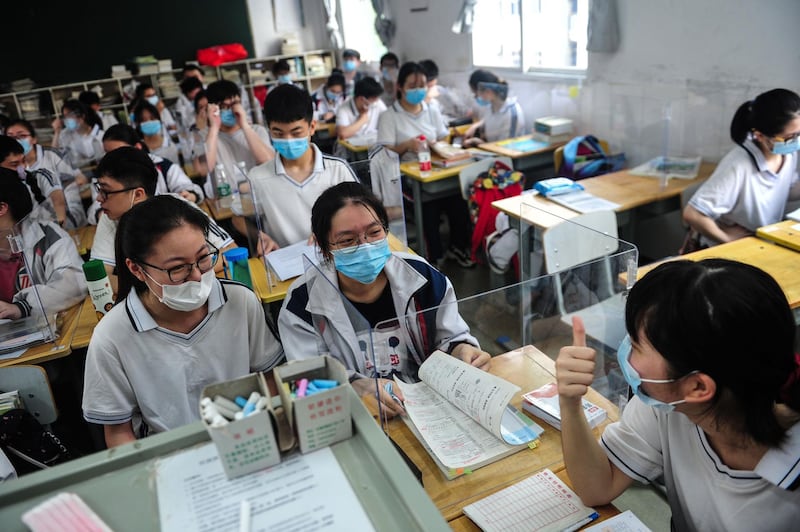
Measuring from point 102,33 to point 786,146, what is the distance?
892 cm

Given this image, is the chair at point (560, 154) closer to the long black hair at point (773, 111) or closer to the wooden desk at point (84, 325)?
the long black hair at point (773, 111)

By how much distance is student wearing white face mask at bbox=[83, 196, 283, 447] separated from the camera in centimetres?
152

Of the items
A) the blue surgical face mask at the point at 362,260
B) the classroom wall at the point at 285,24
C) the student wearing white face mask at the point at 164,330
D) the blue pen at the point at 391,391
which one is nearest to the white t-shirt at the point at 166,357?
the student wearing white face mask at the point at 164,330

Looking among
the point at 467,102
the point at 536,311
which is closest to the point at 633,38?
the point at 467,102

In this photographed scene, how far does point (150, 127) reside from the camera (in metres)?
4.75

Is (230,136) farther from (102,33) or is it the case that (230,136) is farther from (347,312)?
(102,33)

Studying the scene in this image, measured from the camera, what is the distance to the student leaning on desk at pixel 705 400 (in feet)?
3.03

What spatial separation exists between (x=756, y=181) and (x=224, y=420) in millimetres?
2965

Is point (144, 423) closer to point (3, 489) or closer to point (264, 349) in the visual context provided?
point (264, 349)

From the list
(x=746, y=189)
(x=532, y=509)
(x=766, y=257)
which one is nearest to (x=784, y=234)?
(x=766, y=257)

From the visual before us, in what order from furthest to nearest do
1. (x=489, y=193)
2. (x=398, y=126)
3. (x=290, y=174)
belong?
(x=398, y=126), (x=489, y=193), (x=290, y=174)

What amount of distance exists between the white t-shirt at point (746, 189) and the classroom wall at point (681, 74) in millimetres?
674

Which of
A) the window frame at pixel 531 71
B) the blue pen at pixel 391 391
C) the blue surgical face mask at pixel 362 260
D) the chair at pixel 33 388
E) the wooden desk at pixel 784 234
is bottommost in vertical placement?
the chair at pixel 33 388

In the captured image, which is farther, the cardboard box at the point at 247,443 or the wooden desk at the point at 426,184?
the wooden desk at the point at 426,184
